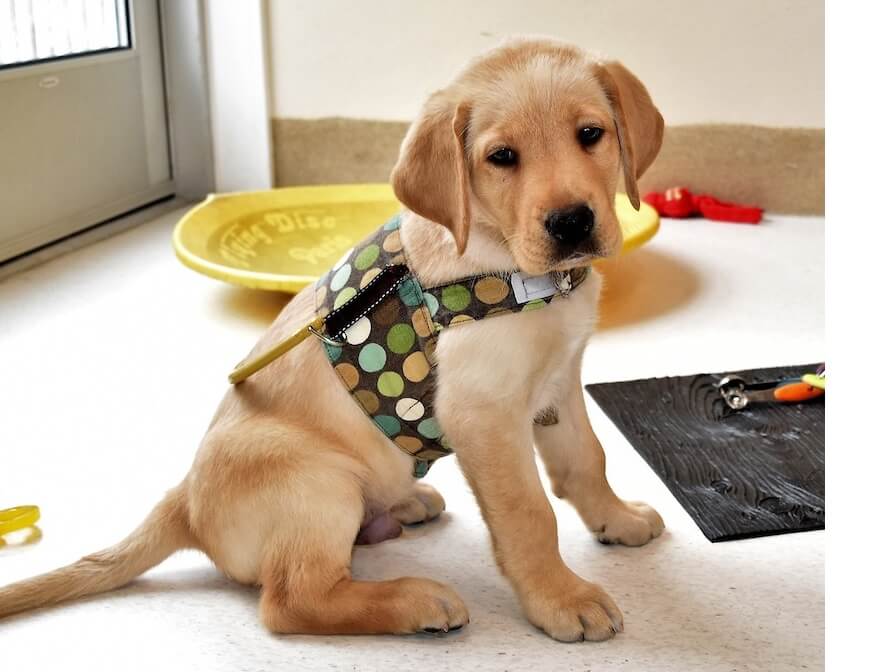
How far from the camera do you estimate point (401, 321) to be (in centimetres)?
188

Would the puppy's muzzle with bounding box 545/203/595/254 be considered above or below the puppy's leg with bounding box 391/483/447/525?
above

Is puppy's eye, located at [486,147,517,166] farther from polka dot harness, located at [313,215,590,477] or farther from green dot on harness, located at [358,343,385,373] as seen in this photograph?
green dot on harness, located at [358,343,385,373]

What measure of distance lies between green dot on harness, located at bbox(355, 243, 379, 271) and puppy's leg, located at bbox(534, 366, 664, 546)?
44cm

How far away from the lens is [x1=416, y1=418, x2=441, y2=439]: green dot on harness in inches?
74.4

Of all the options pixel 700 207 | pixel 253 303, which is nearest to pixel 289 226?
pixel 253 303

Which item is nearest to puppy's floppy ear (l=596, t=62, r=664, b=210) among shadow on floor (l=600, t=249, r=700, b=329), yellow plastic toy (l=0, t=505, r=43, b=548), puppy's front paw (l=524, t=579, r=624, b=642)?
puppy's front paw (l=524, t=579, r=624, b=642)

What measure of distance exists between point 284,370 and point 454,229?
16.2 inches

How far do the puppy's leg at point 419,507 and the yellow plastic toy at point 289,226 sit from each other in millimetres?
1555

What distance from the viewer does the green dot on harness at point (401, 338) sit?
6.16 feet

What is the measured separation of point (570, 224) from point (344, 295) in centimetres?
43

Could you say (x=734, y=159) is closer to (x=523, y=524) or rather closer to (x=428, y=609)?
(x=523, y=524)

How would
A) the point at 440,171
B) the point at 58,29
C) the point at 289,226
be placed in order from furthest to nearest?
the point at 58,29
the point at 289,226
the point at 440,171

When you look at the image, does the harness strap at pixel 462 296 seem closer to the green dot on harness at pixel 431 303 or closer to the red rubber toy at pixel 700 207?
the green dot on harness at pixel 431 303

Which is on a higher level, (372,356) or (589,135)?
(589,135)
